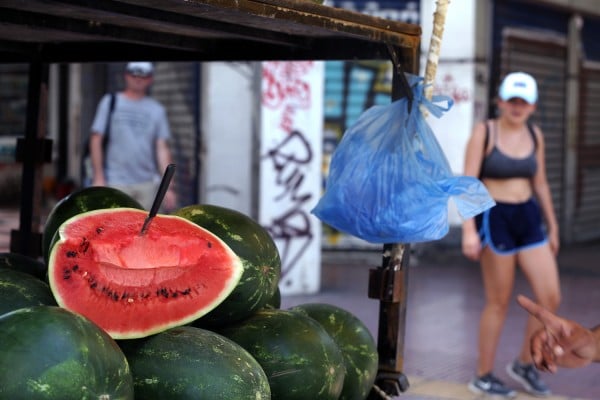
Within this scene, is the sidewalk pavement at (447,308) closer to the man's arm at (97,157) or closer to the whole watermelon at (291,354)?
the whole watermelon at (291,354)

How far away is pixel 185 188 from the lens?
40.2 feet

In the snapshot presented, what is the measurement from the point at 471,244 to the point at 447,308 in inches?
129

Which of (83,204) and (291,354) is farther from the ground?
(83,204)

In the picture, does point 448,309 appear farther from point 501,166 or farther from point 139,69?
point 139,69

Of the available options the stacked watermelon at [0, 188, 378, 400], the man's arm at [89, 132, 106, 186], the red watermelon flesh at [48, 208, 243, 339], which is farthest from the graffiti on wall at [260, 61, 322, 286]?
the red watermelon flesh at [48, 208, 243, 339]

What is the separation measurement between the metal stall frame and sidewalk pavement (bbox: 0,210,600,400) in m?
0.46

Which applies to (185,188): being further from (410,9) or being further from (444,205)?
(444,205)

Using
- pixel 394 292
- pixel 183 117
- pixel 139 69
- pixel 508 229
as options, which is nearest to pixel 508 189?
pixel 508 229

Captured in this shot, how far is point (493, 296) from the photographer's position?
6113 mm

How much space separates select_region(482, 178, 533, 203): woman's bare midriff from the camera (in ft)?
20.4

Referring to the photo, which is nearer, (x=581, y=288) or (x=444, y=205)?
(x=444, y=205)

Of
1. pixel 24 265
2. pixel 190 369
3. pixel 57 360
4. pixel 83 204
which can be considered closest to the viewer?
pixel 57 360

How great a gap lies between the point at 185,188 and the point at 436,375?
621cm

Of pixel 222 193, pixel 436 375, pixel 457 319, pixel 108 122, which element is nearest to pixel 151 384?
pixel 436 375
